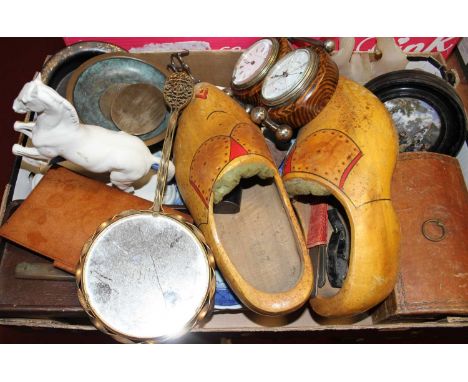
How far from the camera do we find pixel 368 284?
0.93 meters

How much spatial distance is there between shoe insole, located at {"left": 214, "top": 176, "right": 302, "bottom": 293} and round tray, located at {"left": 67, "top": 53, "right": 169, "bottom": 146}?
0.32m

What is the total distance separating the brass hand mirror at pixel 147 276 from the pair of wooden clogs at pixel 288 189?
8 cm

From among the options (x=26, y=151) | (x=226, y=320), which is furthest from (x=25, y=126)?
(x=226, y=320)

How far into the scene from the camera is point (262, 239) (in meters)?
1.09

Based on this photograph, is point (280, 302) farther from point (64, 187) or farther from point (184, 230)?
point (64, 187)

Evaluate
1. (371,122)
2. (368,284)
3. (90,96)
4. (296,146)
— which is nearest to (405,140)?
(371,122)

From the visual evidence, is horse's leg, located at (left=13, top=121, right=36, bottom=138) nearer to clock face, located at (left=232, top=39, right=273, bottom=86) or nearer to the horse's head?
the horse's head

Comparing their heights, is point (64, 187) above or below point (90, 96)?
below

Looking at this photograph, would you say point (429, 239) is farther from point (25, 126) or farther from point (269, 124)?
point (25, 126)

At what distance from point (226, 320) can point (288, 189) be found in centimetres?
40

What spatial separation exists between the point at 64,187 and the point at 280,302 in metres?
0.58

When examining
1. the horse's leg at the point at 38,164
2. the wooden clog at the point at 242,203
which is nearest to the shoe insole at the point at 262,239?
the wooden clog at the point at 242,203

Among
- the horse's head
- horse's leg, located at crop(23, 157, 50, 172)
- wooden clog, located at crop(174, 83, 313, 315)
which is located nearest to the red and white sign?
wooden clog, located at crop(174, 83, 313, 315)

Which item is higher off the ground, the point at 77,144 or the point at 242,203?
the point at 77,144
